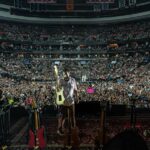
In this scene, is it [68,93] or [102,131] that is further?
[68,93]

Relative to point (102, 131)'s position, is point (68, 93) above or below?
above

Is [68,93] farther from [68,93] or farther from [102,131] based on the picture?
[102,131]

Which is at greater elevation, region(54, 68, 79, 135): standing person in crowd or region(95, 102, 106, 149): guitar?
region(54, 68, 79, 135): standing person in crowd

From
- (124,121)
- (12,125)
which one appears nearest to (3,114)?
(12,125)

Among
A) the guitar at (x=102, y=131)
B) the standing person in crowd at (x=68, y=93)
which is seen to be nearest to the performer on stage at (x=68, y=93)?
the standing person in crowd at (x=68, y=93)

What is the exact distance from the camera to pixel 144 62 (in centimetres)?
4769

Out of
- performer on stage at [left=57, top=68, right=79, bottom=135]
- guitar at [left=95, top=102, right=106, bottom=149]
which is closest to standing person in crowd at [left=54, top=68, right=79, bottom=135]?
performer on stage at [left=57, top=68, right=79, bottom=135]

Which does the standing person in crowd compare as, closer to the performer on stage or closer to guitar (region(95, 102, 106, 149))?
the performer on stage

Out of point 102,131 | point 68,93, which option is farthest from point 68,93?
point 102,131

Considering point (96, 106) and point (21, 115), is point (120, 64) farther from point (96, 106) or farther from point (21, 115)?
point (96, 106)

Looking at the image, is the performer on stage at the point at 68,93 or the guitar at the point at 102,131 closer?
the guitar at the point at 102,131

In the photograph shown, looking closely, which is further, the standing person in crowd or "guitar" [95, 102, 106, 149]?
the standing person in crowd

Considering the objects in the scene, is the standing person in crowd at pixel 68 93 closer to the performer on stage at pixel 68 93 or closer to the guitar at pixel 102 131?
the performer on stage at pixel 68 93

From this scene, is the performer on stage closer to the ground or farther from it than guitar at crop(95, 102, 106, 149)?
farther from it
